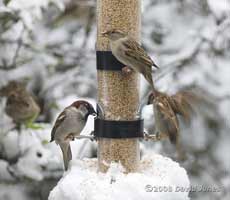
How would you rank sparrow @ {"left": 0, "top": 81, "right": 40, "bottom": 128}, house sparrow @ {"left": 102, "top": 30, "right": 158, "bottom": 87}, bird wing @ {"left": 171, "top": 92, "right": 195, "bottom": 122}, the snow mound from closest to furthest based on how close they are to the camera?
1. the snow mound
2. house sparrow @ {"left": 102, "top": 30, "right": 158, "bottom": 87}
3. bird wing @ {"left": 171, "top": 92, "right": 195, "bottom": 122}
4. sparrow @ {"left": 0, "top": 81, "right": 40, "bottom": 128}

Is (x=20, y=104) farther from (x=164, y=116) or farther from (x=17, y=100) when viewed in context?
(x=164, y=116)

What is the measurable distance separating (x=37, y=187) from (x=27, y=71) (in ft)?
2.50

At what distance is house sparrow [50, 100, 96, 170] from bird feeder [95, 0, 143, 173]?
70 millimetres

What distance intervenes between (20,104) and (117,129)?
170cm

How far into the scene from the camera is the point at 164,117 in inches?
137

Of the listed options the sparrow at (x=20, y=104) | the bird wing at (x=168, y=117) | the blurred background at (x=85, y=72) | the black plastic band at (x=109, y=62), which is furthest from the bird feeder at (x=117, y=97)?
the sparrow at (x=20, y=104)

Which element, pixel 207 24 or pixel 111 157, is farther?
pixel 207 24

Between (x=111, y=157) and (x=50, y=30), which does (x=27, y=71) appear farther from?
(x=111, y=157)

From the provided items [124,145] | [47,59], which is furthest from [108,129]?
[47,59]

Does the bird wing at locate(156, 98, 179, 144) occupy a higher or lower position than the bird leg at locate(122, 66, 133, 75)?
lower

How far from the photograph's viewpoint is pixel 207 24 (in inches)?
215

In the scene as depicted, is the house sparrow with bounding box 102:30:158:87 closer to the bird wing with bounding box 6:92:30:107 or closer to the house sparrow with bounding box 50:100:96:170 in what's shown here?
the house sparrow with bounding box 50:100:96:170

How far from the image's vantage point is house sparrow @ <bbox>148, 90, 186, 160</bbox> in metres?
3.49

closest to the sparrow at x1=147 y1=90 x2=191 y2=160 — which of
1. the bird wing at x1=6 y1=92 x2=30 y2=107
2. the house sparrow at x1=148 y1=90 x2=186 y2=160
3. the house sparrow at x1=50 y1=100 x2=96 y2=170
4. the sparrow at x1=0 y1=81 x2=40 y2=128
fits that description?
the house sparrow at x1=148 y1=90 x2=186 y2=160
